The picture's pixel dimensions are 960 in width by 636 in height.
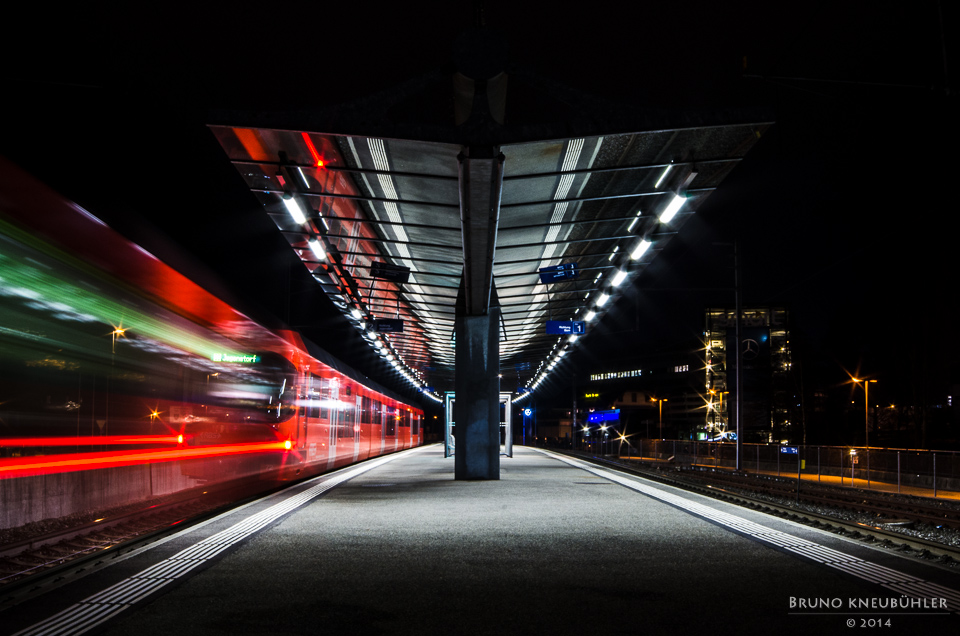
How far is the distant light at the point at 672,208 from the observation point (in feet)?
41.8

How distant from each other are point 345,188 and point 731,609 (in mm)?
9116

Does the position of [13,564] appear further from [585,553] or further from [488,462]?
[488,462]

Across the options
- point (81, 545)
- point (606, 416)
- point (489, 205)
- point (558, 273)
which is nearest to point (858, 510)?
point (558, 273)

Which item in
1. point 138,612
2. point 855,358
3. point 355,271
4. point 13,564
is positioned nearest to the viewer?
point 138,612

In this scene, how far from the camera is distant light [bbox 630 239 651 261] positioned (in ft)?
48.6

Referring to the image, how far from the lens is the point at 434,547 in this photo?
8.23m

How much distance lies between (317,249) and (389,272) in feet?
5.30

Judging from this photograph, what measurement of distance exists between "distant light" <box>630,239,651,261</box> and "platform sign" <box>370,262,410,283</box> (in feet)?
14.6

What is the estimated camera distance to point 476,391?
19.1 meters

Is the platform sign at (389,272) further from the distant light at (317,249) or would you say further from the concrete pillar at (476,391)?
the concrete pillar at (476,391)

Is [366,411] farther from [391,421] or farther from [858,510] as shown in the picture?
[858,510]

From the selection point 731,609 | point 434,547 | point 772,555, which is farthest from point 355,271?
point 731,609

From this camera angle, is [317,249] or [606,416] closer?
[317,249]

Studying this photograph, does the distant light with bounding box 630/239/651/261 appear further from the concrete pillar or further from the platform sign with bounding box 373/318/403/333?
the platform sign with bounding box 373/318/403/333
